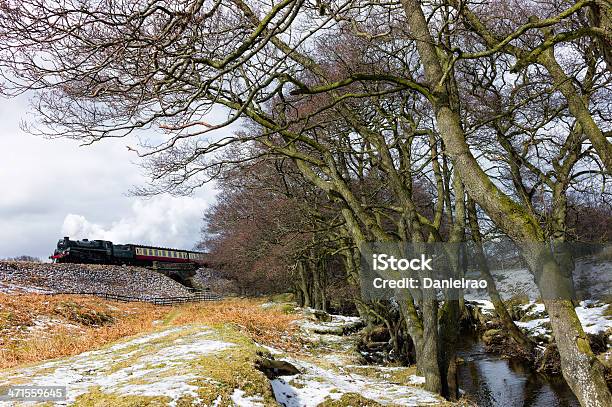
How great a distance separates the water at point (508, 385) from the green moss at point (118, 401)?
834 cm

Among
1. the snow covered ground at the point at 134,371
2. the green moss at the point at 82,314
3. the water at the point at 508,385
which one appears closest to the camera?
the snow covered ground at the point at 134,371

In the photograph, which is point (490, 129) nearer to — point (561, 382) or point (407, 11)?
point (561, 382)

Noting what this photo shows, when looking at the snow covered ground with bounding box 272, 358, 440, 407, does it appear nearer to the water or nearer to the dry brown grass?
the dry brown grass

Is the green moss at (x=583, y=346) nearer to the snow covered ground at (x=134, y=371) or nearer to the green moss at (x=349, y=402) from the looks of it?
the green moss at (x=349, y=402)

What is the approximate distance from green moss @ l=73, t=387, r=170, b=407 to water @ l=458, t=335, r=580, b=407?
328 inches

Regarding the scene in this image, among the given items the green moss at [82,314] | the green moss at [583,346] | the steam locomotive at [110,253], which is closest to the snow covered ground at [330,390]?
the green moss at [583,346]

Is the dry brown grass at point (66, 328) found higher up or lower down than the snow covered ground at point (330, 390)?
higher up

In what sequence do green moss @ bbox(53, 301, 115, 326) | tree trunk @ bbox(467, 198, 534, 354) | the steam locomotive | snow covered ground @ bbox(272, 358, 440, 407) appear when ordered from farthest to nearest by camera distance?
the steam locomotive, green moss @ bbox(53, 301, 115, 326), tree trunk @ bbox(467, 198, 534, 354), snow covered ground @ bbox(272, 358, 440, 407)

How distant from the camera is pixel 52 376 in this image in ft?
17.9

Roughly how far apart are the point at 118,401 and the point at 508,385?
35.4 feet

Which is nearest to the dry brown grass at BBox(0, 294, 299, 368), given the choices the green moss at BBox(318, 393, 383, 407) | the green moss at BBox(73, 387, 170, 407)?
the green moss at BBox(73, 387, 170, 407)

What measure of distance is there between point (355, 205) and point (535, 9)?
7.12 metres

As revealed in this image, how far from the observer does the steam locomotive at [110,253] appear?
3991 cm

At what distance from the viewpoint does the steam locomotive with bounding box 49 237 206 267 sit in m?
39.9
